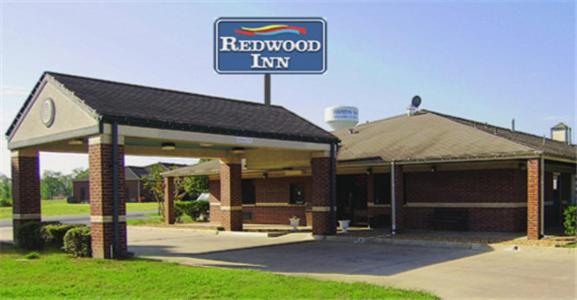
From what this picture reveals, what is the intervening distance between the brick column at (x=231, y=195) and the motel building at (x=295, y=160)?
4 cm

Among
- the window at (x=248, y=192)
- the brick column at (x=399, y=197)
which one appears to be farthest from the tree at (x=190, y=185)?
the brick column at (x=399, y=197)

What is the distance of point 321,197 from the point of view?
1842 centimetres

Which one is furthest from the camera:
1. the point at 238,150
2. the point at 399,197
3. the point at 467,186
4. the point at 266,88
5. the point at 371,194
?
the point at 266,88

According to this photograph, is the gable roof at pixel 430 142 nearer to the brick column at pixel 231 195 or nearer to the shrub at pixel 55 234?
the brick column at pixel 231 195

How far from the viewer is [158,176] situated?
106 feet

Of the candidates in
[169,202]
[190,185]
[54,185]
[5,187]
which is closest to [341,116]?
[190,185]

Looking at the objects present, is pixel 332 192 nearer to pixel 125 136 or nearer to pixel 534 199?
pixel 534 199

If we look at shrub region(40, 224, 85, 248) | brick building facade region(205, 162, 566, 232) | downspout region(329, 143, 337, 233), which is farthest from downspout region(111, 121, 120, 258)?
brick building facade region(205, 162, 566, 232)

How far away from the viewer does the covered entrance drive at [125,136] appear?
42.2 ft

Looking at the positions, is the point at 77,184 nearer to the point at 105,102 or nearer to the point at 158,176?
the point at 158,176

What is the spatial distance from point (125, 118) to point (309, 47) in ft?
33.6

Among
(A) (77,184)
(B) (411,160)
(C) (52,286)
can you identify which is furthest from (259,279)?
(A) (77,184)

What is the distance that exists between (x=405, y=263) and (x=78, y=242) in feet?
25.3

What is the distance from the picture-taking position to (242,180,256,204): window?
26.3 meters
